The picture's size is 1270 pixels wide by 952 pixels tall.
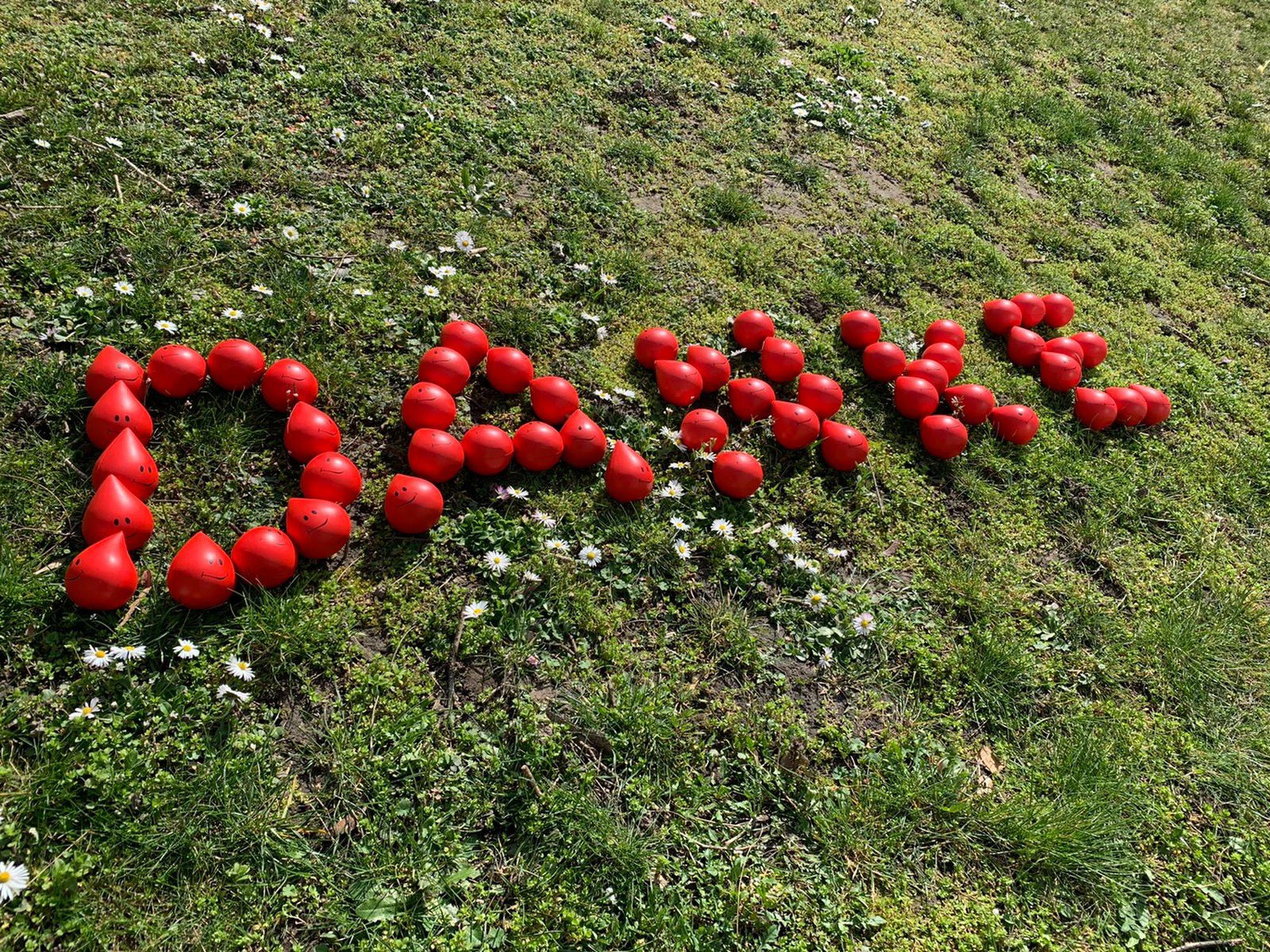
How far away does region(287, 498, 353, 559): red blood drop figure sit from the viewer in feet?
9.53

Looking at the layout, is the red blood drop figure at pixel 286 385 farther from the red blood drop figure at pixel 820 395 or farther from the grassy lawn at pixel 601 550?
the red blood drop figure at pixel 820 395

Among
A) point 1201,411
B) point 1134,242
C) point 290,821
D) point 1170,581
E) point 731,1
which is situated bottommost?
point 290,821

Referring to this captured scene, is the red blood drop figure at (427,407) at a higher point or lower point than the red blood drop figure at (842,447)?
lower

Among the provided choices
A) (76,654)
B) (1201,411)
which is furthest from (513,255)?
(1201,411)

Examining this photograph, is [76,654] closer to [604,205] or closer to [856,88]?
[604,205]

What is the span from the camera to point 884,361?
4195mm

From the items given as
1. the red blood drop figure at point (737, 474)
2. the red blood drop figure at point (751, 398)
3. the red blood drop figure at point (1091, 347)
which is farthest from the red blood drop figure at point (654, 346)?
the red blood drop figure at point (1091, 347)

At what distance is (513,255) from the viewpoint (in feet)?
14.5

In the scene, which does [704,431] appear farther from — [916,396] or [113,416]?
[113,416]

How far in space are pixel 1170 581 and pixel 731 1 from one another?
5.73m

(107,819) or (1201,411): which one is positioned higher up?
(1201,411)

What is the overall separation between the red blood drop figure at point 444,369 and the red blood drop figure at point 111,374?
42.1 inches

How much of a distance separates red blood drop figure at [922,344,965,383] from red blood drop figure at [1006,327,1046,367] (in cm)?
52

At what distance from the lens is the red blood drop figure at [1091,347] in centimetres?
466
